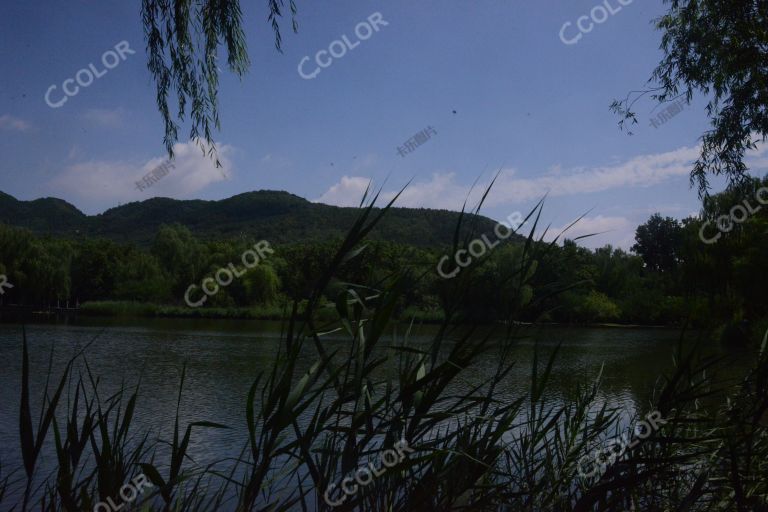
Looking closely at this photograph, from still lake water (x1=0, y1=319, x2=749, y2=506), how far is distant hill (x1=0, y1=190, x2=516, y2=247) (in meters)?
32.7

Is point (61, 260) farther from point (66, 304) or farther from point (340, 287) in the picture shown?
point (340, 287)

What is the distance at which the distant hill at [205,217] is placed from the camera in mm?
59281

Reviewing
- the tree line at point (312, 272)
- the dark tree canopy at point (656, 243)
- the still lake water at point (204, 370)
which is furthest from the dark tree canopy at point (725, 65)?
the dark tree canopy at point (656, 243)

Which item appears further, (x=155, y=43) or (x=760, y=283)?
(x=760, y=283)

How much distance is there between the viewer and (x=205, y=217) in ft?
261

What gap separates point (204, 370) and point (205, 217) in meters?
69.9

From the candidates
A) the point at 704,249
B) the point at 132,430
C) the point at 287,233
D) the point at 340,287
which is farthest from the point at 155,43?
the point at 287,233

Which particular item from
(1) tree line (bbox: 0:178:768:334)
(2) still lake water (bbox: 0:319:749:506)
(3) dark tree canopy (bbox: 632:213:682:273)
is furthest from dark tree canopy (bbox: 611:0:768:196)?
(3) dark tree canopy (bbox: 632:213:682:273)

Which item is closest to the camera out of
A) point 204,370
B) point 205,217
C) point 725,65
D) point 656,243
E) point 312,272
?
point 725,65

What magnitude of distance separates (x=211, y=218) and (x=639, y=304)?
→ 5487cm

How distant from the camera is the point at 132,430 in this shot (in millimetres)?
7012

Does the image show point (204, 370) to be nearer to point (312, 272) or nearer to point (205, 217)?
point (312, 272)

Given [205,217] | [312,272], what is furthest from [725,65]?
[205,217]

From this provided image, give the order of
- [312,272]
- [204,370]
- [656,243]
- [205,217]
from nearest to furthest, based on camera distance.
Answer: [204,370]
[312,272]
[656,243]
[205,217]
